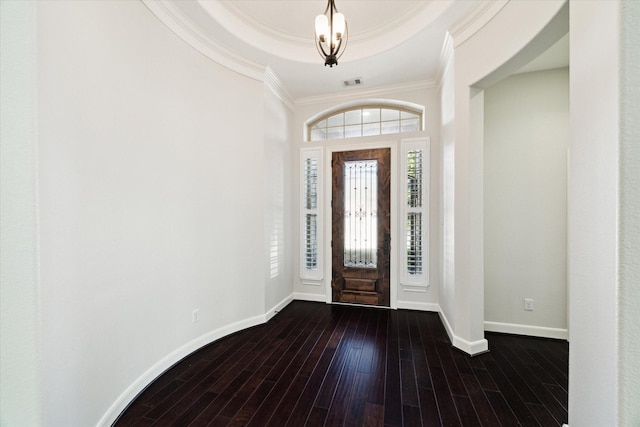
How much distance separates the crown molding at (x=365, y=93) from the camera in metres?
3.55

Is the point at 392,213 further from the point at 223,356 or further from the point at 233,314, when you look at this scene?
the point at 223,356

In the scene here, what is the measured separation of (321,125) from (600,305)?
3796 millimetres

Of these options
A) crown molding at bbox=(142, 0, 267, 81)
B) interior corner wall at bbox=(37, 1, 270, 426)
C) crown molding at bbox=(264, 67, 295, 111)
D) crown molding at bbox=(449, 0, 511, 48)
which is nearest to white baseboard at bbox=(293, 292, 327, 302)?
interior corner wall at bbox=(37, 1, 270, 426)

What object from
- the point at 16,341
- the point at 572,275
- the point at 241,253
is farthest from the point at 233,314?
the point at 572,275

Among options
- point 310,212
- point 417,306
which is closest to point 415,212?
point 417,306

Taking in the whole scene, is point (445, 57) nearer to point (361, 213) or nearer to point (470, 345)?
point (361, 213)

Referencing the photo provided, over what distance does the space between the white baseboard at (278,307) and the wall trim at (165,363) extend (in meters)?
0.10

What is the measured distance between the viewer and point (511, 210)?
9.55 feet

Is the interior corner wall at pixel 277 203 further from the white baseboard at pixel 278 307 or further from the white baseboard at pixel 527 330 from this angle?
the white baseboard at pixel 527 330

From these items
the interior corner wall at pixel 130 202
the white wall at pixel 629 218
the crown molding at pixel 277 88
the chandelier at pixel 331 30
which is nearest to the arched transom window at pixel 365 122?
the crown molding at pixel 277 88

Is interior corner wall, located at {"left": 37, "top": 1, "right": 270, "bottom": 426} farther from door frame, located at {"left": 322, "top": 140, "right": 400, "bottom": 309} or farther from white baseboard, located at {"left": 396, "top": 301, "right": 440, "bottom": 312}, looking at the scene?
white baseboard, located at {"left": 396, "top": 301, "right": 440, "bottom": 312}

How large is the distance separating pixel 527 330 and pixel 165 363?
3745mm

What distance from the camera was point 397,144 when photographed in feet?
12.1

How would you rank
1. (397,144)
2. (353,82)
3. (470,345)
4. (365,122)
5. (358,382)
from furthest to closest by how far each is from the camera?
(365,122)
(397,144)
(353,82)
(470,345)
(358,382)
